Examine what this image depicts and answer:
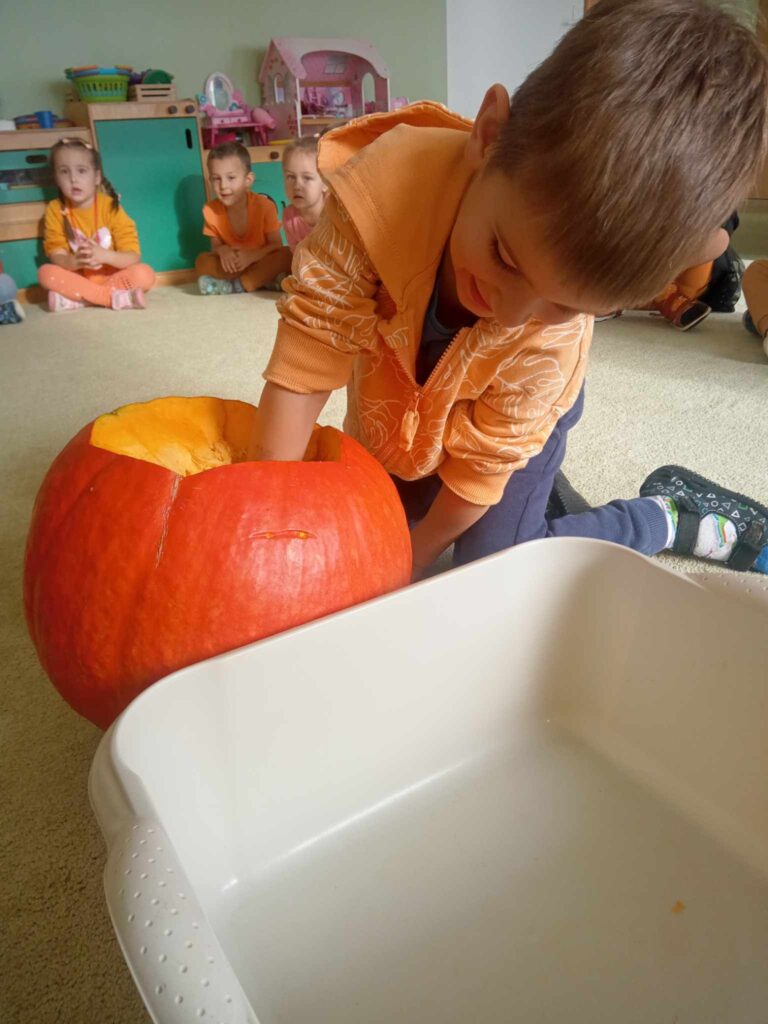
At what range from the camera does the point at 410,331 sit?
2.16 ft

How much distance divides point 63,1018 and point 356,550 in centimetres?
33

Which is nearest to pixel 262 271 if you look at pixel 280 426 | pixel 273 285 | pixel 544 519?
pixel 273 285

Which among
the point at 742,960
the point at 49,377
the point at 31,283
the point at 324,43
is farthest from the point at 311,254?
the point at 324,43

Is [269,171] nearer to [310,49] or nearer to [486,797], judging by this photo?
[310,49]

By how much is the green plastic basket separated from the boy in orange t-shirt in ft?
1.16

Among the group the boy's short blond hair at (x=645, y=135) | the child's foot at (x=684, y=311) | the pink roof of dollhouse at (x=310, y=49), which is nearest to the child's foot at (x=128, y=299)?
the pink roof of dollhouse at (x=310, y=49)

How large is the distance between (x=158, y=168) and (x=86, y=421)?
5.46 feet

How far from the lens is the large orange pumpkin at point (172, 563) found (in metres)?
0.49

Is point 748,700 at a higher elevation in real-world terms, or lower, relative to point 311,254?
lower

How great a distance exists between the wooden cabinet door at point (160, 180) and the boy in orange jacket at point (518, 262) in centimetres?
207

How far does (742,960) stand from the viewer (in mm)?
467

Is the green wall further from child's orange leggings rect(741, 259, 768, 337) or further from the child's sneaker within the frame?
child's orange leggings rect(741, 259, 768, 337)

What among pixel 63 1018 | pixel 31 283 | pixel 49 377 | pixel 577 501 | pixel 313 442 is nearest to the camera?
pixel 63 1018

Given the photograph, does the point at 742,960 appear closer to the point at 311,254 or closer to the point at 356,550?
the point at 356,550
